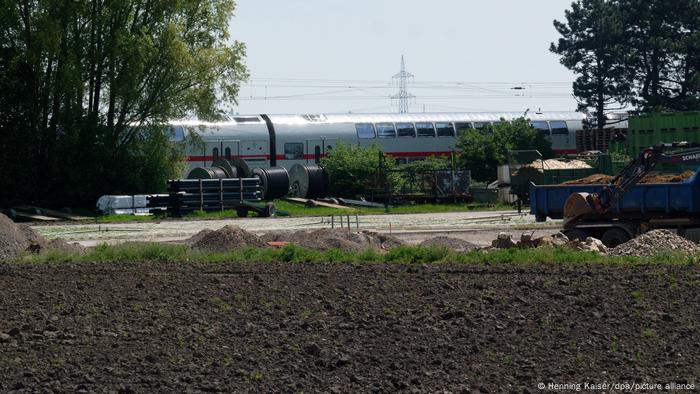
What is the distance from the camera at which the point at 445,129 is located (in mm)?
66562

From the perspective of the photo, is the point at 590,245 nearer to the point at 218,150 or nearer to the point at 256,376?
the point at 256,376

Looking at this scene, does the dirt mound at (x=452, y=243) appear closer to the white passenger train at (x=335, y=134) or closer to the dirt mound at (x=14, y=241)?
the dirt mound at (x=14, y=241)

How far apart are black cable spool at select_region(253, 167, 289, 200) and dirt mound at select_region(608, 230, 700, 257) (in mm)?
30197

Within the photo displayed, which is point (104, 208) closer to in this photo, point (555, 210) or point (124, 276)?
point (555, 210)

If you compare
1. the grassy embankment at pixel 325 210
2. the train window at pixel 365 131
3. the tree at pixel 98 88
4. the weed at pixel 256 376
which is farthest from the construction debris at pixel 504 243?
the train window at pixel 365 131

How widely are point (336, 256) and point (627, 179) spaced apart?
24.9 feet

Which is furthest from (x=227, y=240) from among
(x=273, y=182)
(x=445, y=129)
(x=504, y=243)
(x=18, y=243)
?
(x=445, y=129)

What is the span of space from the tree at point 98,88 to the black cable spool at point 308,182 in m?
5.48

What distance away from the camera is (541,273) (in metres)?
20.6

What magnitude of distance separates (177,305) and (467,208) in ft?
112

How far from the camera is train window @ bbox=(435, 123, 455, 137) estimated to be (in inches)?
2608

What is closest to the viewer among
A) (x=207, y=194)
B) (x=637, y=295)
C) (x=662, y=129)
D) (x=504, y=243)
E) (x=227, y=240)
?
(x=637, y=295)

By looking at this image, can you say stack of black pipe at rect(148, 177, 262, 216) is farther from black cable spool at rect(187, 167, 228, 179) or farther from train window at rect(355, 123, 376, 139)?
train window at rect(355, 123, 376, 139)

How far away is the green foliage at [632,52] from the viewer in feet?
249
